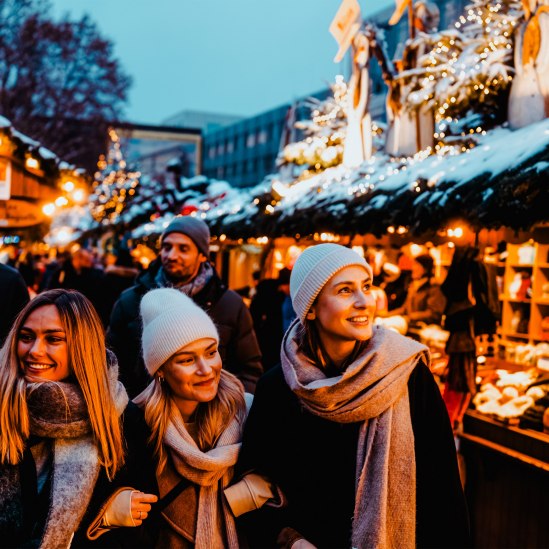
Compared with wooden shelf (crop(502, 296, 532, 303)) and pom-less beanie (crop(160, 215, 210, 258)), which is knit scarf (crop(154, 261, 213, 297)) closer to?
pom-less beanie (crop(160, 215, 210, 258))

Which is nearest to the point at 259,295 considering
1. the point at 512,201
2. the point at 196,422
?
the point at 512,201

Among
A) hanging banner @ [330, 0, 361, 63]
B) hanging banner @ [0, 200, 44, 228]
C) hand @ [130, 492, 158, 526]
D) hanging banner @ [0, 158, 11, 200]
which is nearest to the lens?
hand @ [130, 492, 158, 526]

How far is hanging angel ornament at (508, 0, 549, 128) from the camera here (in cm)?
680

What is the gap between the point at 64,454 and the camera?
6.91 ft

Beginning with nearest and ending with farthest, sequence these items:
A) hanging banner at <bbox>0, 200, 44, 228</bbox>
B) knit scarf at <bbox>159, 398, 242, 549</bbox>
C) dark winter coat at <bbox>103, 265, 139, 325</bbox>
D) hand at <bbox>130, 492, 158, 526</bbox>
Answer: hand at <bbox>130, 492, 158, 526</bbox>, knit scarf at <bbox>159, 398, 242, 549</bbox>, hanging banner at <bbox>0, 200, 44, 228</bbox>, dark winter coat at <bbox>103, 265, 139, 325</bbox>

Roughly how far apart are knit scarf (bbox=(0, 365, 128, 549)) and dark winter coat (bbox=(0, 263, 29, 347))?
6.45ft

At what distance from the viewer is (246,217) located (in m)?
10.5

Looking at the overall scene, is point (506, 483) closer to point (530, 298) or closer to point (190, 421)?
point (190, 421)

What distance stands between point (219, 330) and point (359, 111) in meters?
7.87

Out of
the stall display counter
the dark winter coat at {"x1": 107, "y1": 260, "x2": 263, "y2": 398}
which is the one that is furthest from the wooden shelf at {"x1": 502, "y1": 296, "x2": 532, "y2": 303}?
the dark winter coat at {"x1": 107, "y1": 260, "x2": 263, "y2": 398}

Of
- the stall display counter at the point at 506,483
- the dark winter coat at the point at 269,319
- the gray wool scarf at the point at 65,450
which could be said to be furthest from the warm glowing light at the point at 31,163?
the stall display counter at the point at 506,483

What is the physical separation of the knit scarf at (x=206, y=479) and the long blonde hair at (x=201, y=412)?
0.04 metres

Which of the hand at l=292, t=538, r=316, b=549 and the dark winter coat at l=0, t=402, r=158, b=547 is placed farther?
the hand at l=292, t=538, r=316, b=549

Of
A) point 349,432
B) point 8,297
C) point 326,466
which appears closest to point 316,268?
point 349,432
